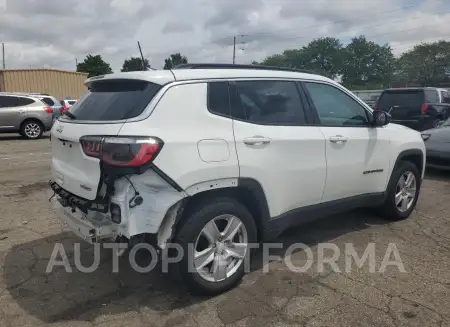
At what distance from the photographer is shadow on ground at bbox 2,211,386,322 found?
3109 mm

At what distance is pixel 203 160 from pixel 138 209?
589 mm

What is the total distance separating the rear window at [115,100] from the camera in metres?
3.01

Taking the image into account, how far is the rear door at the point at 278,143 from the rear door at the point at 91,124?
0.80m

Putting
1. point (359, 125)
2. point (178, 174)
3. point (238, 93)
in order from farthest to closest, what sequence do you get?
1. point (359, 125)
2. point (238, 93)
3. point (178, 174)

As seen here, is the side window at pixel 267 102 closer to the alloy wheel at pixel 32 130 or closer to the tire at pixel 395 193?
the tire at pixel 395 193

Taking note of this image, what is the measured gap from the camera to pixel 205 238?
321cm

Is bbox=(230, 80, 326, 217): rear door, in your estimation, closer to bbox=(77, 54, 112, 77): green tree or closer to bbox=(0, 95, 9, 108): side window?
bbox=(0, 95, 9, 108): side window

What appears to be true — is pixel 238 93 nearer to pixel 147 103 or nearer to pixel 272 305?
pixel 147 103

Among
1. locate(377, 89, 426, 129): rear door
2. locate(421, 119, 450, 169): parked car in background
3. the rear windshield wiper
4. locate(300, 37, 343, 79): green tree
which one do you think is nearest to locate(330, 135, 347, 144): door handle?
the rear windshield wiper

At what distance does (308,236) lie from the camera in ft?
15.0

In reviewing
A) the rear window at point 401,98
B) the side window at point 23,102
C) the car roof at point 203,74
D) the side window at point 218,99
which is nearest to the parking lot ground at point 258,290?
the side window at point 218,99

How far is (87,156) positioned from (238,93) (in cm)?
132

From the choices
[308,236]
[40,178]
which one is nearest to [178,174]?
[308,236]

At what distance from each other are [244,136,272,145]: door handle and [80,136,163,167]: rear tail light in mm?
770
